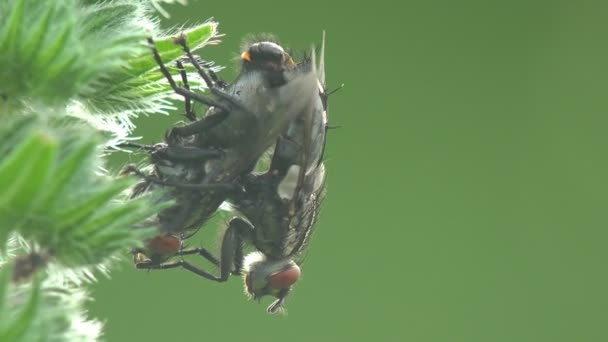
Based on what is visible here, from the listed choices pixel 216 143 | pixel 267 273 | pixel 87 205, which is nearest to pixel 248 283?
pixel 267 273

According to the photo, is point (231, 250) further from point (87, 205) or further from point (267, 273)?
point (87, 205)

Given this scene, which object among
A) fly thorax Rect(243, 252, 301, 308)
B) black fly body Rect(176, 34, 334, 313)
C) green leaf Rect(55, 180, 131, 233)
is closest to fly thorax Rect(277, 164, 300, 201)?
black fly body Rect(176, 34, 334, 313)

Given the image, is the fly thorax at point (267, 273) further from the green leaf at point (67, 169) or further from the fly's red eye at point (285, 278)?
the green leaf at point (67, 169)

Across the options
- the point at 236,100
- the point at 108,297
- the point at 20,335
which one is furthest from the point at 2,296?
the point at 108,297

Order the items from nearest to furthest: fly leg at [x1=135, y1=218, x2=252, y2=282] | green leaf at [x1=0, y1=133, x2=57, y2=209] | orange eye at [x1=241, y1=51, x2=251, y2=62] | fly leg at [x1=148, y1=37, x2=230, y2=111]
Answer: green leaf at [x1=0, y1=133, x2=57, y2=209], fly leg at [x1=148, y1=37, x2=230, y2=111], orange eye at [x1=241, y1=51, x2=251, y2=62], fly leg at [x1=135, y1=218, x2=252, y2=282]

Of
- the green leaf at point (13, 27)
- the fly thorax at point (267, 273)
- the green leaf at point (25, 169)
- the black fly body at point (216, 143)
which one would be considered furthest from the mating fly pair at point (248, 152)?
the green leaf at point (25, 169)

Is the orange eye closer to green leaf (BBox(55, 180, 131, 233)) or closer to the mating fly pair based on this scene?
the mating fly pair
